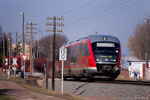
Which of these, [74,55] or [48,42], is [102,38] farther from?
[48,42]

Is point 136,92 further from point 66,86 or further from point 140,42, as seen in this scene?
point 140,42

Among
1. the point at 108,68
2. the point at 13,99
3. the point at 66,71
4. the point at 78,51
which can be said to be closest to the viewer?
the point at 13,99

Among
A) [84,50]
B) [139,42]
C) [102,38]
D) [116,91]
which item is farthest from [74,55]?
[139,42]

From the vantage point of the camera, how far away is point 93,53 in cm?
2264

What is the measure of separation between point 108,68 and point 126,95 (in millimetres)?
7340

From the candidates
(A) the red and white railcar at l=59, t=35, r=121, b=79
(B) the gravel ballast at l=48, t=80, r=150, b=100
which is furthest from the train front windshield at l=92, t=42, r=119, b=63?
(B) the gravel ballast at l=48, t=80, r=150, b=100

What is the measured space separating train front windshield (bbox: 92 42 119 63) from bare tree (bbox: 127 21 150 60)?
48303 mm

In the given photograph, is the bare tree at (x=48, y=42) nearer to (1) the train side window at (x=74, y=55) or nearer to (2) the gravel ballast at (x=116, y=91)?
(1) the train side window at (x=74, y=55)

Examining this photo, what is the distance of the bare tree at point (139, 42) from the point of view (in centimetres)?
7162

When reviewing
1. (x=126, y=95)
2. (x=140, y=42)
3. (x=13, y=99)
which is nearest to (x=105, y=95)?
(x=126, y=95)

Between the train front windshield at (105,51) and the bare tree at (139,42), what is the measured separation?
158 feet

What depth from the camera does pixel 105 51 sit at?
22.9m

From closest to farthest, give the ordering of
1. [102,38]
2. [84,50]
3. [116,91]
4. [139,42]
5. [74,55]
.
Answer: [116,91] < [102,38] < [84,50] < [74,55] < [139,42]

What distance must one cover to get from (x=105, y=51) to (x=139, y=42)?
5234cm
